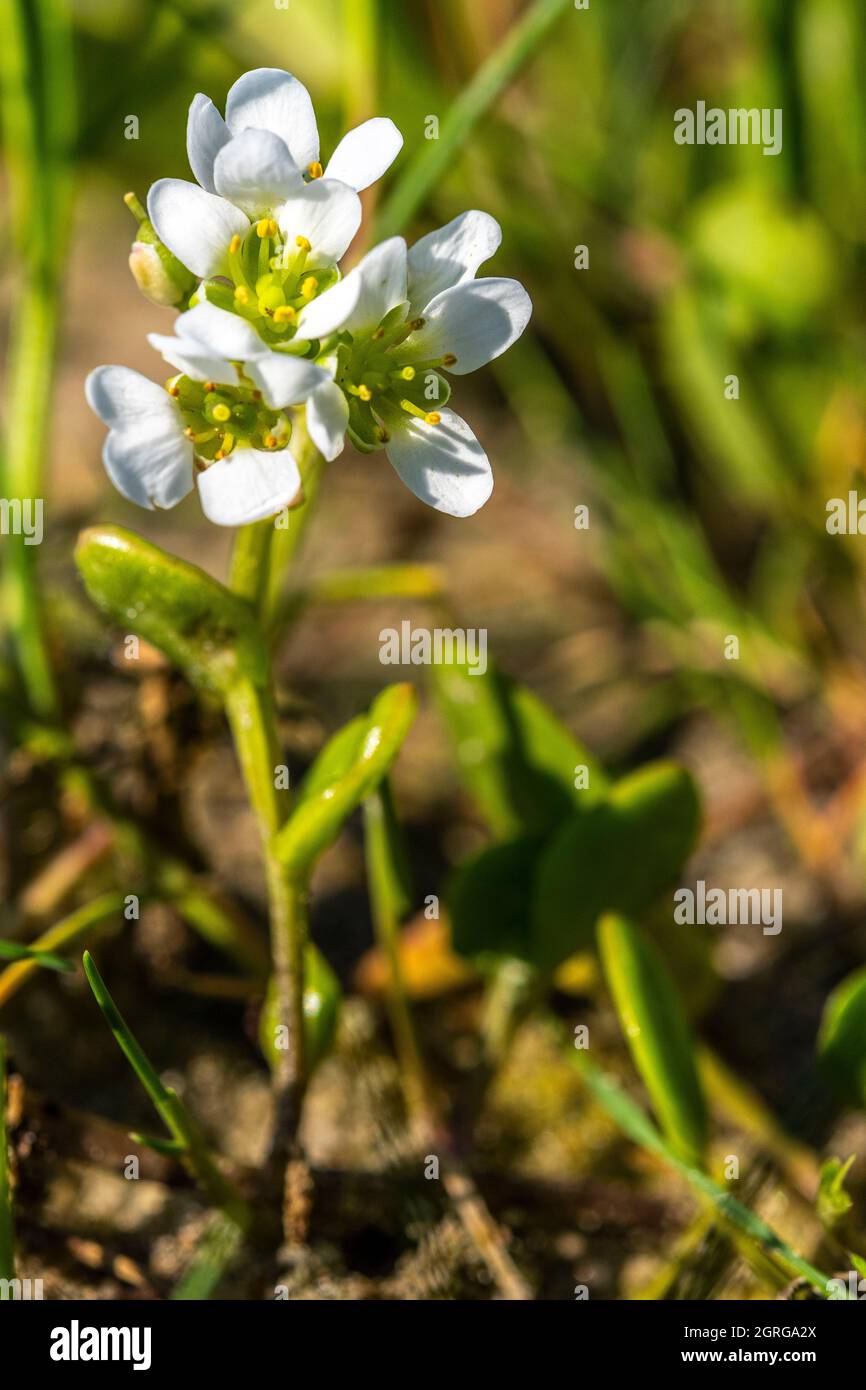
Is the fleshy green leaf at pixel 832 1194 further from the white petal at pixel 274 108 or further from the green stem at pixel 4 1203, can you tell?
the white petal at pixel 274 108

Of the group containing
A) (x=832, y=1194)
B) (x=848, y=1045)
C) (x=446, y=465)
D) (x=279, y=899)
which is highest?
(x=446, y=465)

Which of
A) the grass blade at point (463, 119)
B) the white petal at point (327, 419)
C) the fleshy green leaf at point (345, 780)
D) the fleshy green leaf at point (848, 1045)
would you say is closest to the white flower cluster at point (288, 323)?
the white petal at point (327, 419)

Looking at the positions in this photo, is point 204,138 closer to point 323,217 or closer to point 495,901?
point 323,217

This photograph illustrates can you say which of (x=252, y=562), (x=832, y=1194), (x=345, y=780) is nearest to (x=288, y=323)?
(x=252, y=562)

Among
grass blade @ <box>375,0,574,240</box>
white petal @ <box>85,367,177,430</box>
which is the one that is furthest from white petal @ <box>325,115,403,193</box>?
grass blade @ <box>375,0,574,240</box>

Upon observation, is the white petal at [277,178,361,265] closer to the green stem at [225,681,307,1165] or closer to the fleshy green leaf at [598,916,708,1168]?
A: the green stem at [225,681,307,1165]

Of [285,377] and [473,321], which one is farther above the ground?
[473,321]
